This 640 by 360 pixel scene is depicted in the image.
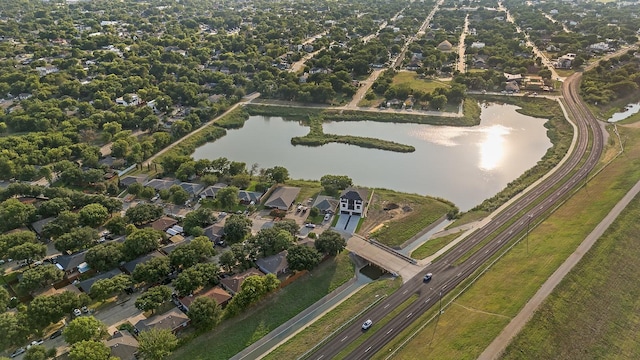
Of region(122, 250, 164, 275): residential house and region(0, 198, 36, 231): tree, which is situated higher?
region(0, 198, 36, 231): tree

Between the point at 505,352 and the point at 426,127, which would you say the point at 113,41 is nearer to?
the point at 426,127

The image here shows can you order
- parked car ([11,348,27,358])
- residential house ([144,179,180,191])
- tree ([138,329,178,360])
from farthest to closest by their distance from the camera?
residential house ([144,179,180,191])
parked car ([11,348,27,358])
tree ([138,329,178,360])

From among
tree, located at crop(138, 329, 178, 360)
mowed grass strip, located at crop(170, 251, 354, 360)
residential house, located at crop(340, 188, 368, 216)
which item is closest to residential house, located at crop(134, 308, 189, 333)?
tree, located at crop(138, 329, 178, 360)

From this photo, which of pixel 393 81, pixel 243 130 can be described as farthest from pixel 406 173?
pixel 393 81

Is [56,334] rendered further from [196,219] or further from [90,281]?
[196,219]

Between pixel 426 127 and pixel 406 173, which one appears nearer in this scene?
pixel 406 173

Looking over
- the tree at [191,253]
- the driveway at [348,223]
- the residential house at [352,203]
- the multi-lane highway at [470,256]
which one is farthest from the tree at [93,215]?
the multi-lane highway at [470,256]

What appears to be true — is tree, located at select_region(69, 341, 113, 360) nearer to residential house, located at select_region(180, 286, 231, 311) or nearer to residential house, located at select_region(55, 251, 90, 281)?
residential house, located at select_region(180, 286, 231, 311)
